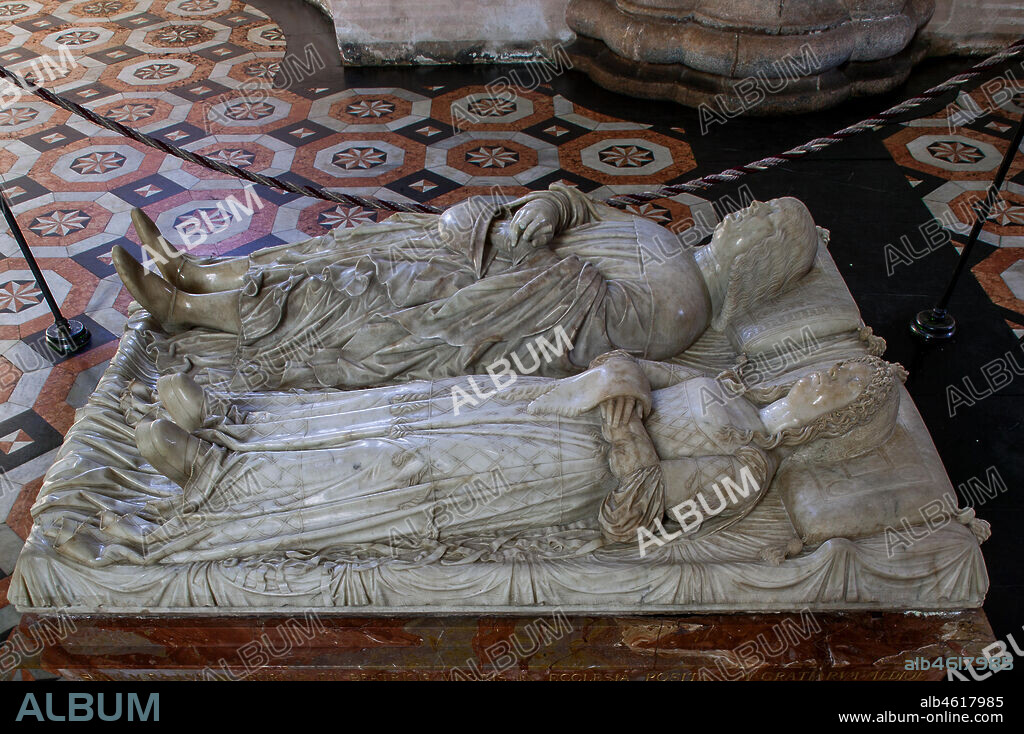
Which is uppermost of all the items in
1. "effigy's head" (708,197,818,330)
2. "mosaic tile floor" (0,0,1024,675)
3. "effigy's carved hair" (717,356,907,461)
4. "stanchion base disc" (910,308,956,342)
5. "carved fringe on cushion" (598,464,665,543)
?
"effigy's head" (708,197,818,330)

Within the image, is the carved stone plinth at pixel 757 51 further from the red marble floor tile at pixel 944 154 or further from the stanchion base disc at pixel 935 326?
the stanchion base disc at pixel 935 326

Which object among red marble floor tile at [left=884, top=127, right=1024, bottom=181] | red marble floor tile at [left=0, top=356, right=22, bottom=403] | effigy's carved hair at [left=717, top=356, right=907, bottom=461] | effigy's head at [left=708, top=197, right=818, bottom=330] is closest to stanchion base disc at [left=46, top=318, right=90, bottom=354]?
red marble floor tile at [left=0, top=356, right=22, bottom=403]

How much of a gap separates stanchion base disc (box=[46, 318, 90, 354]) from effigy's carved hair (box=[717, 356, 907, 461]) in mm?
3153

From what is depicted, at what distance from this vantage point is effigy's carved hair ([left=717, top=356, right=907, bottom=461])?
2.41m

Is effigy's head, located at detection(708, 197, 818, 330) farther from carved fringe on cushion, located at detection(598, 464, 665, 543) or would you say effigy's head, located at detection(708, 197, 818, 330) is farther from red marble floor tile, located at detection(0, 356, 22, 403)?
red marble floor tile, located at detection(0, 356, 22, 403)

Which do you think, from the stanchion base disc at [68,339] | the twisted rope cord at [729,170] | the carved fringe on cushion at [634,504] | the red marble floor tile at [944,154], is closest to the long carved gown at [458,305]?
the twisted rope cord at [729,170]

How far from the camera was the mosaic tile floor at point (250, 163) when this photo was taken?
4.14 meters

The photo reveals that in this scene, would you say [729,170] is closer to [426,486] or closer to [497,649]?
[426,486]

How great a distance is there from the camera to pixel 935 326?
158 inches

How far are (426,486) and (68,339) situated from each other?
249cm

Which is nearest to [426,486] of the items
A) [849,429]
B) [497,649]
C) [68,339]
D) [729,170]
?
[497,649]
